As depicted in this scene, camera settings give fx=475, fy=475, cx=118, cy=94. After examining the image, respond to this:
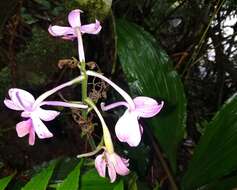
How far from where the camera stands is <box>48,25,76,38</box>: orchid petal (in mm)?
556

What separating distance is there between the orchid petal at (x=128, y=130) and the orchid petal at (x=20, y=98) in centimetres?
10

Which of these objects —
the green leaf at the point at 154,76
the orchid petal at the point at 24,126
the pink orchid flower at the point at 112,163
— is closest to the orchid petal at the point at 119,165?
the pink orchid flower at the point at 112,163

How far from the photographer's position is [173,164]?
3.56 ft

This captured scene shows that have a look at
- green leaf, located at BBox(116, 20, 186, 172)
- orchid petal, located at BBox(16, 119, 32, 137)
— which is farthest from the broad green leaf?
green leaf, located at BBox(116, 20, 186, 172)

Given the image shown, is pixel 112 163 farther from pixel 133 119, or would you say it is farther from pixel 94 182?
pixel 94 182

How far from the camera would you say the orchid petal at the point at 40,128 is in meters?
0.50

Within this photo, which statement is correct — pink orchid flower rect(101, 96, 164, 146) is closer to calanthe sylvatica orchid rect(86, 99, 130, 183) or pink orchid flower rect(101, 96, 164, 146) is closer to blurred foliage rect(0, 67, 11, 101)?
calanthe sylvatica orchid rect(86, 99, 130, 183)

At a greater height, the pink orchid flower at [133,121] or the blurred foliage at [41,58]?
the blurred foliage at [41,58]

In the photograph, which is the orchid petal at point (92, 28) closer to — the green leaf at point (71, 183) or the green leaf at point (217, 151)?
the green leaf at point (71, 183)

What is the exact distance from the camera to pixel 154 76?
103cm

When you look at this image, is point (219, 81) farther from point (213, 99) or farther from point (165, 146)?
point (165, 146)

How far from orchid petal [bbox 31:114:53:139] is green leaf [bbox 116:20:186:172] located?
51cm

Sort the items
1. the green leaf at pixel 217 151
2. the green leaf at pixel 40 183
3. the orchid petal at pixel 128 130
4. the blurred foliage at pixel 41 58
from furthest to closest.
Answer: the blurred foliage at pixel 41 58 < the green leaf at pixel 217 151 < the green leaf at pixel 40 183 < the orchid petal at pixel 128 130

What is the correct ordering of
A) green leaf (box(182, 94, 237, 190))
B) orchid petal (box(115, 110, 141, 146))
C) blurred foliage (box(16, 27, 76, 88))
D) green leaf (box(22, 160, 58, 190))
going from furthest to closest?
blurred foliage (box(16, 27, 76, 88)) < green leaf (box(182, 94, 237, 190)) < green leaf (box(22, 160, 58, 190)) < orchid petal (box(115, 110, 141, 146))
